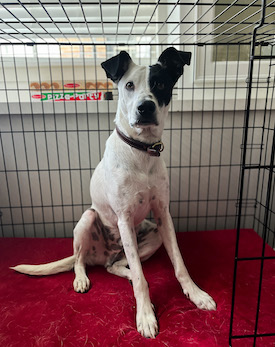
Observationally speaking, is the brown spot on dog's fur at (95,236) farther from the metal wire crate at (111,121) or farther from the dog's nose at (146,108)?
the dog's nose at (146,108)

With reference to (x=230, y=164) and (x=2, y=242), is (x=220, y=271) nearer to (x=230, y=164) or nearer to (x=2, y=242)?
(x=230, y=164)

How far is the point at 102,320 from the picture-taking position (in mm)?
Answer: 1257

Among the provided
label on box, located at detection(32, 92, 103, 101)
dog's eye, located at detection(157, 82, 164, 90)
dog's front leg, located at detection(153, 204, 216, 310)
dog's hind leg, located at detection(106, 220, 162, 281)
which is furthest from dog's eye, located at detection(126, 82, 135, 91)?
dog's hind leg, located at detection(106, 220, 162, 281)

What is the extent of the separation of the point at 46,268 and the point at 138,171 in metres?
0.81

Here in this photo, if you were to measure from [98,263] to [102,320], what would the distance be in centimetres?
47

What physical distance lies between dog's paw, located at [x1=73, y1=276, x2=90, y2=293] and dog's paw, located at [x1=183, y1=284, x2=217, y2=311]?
53 centimetres

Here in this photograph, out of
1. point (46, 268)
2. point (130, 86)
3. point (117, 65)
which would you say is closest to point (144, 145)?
point (130, 86)

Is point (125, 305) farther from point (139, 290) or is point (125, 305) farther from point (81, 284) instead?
point (81, 284)

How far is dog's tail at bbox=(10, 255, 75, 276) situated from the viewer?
1574 mm

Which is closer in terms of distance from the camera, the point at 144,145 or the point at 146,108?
the point at 146,108

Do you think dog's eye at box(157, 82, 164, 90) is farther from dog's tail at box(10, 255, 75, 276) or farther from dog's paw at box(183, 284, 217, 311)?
dog's tail at box(10, 255, 75, 276)

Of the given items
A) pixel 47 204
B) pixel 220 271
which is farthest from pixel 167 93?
pixel 47 204

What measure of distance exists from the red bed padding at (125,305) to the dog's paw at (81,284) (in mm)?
27

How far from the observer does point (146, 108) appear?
118 centimetres
